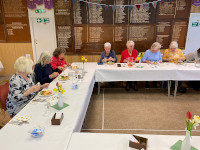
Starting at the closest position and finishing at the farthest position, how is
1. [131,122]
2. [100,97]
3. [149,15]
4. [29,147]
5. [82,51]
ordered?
[29,147] → [131,122] → [100,97] → [149,15] → [82,51]

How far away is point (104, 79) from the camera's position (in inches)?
145

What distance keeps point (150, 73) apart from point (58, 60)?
2.08m

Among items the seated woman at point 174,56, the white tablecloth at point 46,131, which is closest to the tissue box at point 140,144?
the white tablecloth at point 46,131

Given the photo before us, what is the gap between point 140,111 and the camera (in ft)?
10.6

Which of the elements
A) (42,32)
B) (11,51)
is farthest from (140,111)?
(11,51)

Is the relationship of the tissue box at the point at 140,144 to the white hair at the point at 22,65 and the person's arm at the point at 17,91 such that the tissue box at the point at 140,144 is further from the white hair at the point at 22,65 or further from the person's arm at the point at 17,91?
the white hair at the point at 22,65

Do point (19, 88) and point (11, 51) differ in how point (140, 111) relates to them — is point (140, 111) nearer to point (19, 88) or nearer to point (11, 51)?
point (19, 88)

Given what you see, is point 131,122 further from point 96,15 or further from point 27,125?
point 96,15

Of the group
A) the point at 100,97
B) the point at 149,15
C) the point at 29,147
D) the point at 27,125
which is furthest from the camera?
the point at 149,15

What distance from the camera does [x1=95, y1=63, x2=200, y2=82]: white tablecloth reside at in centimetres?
349

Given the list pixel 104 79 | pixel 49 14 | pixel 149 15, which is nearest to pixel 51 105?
pixel 104 79

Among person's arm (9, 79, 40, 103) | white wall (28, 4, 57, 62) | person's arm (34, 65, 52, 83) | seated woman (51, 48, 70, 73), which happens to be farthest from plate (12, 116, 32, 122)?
white wall (28, 4, 57, 62)

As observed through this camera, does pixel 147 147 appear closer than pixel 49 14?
Yes

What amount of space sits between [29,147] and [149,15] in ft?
15.5
